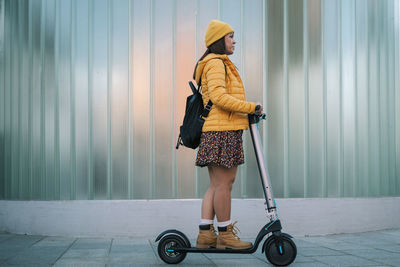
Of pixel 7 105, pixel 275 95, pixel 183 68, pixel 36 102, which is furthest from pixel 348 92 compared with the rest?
pixel 7 105

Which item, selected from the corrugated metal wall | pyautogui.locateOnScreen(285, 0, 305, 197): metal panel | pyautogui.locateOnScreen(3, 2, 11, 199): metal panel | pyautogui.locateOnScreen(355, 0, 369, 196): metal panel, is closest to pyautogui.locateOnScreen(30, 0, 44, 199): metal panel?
the corrugated metal wall

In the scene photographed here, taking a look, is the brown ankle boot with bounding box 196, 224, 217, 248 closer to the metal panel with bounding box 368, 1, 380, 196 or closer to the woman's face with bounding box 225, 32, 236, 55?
the woman's face with bounding box 225, 32, 236, 55

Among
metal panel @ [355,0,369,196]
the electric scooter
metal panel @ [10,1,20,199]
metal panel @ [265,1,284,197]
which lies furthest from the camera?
metal panel @ [355,0,369,196]

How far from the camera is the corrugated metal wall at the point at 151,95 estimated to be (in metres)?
5.03

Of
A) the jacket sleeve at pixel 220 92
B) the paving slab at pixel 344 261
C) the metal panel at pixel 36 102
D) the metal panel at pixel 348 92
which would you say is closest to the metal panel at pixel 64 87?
the metal panel at pixel 36 102

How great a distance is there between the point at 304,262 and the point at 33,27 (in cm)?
369

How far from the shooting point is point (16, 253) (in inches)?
161

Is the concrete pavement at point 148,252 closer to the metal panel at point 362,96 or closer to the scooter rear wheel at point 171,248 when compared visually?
the scooter rear wheel at point 171,248

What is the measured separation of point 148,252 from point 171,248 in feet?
2.10

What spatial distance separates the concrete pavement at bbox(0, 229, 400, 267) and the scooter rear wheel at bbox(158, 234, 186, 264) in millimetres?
103

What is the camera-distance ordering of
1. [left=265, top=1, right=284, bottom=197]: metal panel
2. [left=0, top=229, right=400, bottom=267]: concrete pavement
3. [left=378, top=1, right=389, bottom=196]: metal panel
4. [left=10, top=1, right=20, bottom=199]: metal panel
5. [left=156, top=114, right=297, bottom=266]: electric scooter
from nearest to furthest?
[left=156, top=114, right=297, bottom=266]: electric scooter
[left=0, top=229, right=400, bottom=267]: concrete pavement
[left=265, top=1, right=284, bottom=197]: metal panel
[left=10, top=1, right=20, bottom=199]: metal panel
[left=378, top=1, right=389, bottom=196]: metal panel

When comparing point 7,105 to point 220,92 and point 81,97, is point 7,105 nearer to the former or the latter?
point 81,97

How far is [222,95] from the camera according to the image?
3438mm

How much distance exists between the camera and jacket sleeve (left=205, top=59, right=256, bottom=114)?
3.43 meters
